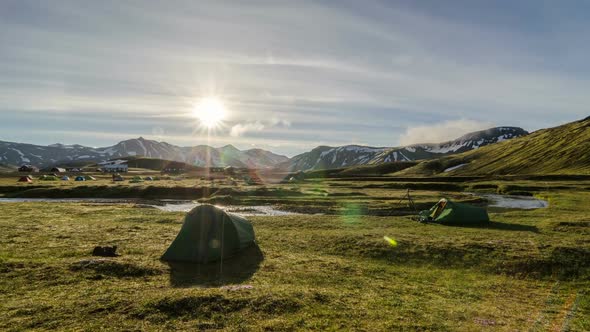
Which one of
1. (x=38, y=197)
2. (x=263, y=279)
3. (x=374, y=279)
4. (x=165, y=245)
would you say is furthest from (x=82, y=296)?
(x=38, y=197)

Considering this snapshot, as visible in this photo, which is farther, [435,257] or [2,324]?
[435,257]

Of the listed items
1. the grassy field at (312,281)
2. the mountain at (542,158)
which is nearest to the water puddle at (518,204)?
the grassy field at (312,281)

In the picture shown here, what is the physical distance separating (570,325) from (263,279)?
572 inches

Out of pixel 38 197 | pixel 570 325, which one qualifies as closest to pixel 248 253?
pixel 570 325

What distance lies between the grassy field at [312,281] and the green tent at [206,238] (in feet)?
3.44

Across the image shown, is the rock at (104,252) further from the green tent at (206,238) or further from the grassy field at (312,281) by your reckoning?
the green tent at (206,238)

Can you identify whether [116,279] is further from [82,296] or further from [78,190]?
[78,190]

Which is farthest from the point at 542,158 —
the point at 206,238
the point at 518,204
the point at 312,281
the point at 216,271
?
the point at 216,271

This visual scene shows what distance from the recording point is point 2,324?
12.8 m

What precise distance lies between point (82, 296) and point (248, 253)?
39.8ft

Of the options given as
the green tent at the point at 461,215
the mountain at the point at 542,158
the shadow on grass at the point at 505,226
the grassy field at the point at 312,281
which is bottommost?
the grassy field at the point at 312,281

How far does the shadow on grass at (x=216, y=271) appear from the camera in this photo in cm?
A: 1941

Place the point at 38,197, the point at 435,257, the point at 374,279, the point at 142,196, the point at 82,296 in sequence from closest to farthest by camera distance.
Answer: the point at 82,296, the point at 374,279, the point at 435,257, the point at 38,197, the point at 142,196

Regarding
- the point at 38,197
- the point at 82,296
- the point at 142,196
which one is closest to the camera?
the point at 82,296
